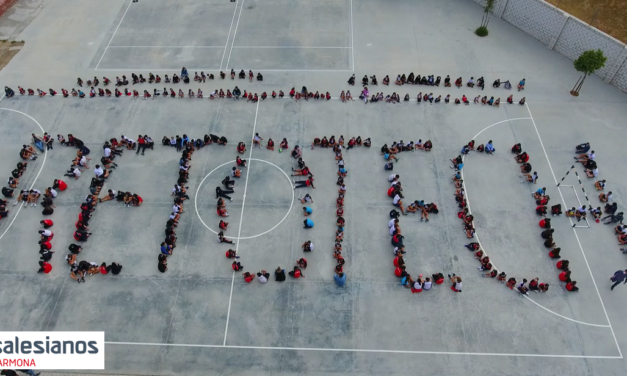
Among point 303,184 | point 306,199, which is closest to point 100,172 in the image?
point 303,184

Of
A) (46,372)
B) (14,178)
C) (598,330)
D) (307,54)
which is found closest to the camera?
(46,372)

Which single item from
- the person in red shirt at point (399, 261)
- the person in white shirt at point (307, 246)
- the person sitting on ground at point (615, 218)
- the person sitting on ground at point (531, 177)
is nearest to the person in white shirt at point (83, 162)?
the person in white shirt at point (307, 246)

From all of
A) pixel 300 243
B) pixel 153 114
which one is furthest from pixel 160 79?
pixel 300 243

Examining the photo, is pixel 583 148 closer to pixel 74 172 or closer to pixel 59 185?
pixel 74 172

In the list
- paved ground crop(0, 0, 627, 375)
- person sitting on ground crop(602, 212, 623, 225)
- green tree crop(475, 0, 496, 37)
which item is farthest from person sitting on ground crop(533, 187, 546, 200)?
green tree crop(475, 0, 496, 37)

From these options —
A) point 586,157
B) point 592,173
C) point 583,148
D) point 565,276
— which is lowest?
point 565,276

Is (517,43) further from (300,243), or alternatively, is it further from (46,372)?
(46,372)
